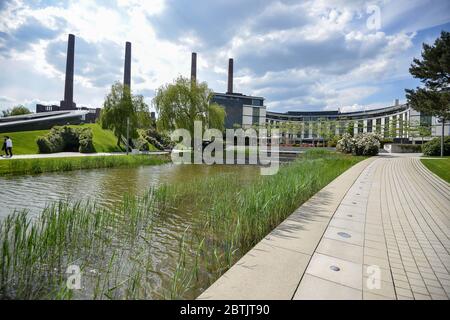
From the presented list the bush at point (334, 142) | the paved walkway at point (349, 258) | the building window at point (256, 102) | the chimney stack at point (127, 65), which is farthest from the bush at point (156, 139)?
the building window at point (256, 102)

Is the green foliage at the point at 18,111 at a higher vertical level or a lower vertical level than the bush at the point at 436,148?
higher

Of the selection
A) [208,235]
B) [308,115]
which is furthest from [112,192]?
[308,115]

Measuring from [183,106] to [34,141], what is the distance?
1311cm

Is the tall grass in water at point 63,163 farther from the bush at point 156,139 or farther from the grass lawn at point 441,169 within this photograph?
the grass lawn at point 441,169

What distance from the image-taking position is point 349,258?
9.68 feet

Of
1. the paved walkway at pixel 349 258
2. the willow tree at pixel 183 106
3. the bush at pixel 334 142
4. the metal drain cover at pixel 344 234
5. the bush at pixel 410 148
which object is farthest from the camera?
the bush at pixel 334 142

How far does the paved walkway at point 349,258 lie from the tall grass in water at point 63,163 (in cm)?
1265

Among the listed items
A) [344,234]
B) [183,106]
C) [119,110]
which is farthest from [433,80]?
[119,110]

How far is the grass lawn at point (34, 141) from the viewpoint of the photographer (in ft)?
62.1

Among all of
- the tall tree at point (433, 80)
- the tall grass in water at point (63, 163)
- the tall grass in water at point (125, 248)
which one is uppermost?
the tall tree at point (433, 80)

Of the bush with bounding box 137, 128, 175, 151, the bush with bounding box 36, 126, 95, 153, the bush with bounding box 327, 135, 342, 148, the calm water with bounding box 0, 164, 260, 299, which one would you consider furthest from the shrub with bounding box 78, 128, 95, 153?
the bush with bounding box 327, 135, 342, 148

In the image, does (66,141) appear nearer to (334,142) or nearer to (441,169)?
(441,169)
